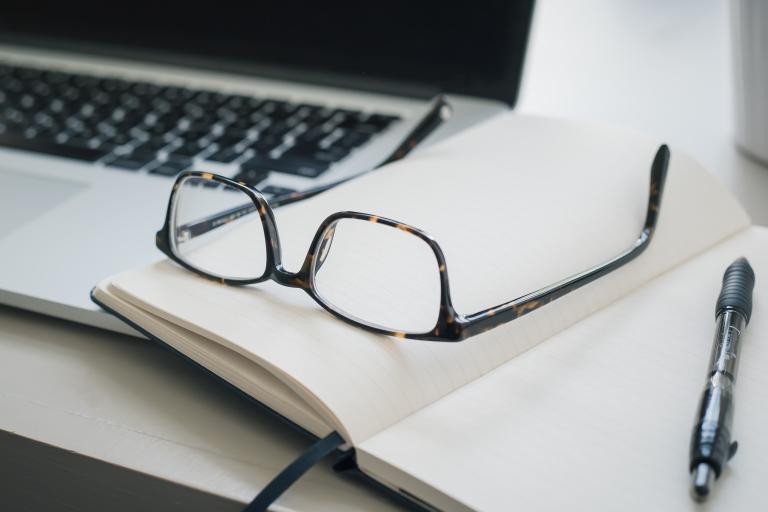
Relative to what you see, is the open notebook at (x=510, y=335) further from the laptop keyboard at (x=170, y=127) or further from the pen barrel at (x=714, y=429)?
the laptop keyboard at (x=170, y=127)

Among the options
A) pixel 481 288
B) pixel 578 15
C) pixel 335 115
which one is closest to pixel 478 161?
pixel 481 288

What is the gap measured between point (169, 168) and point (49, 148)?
0.15m

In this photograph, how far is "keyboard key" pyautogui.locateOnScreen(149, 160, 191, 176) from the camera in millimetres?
732

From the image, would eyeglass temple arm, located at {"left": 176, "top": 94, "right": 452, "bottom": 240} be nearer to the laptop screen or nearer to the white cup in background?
the laptop screen

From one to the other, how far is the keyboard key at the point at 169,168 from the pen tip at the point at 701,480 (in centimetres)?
52

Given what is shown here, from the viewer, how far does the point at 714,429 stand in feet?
1.27

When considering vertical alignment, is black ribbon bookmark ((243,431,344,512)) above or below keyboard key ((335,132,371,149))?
below

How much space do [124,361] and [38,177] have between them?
31cm

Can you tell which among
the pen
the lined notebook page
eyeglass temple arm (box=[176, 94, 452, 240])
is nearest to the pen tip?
the pen

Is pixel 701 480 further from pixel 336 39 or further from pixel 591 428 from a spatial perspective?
pixel 336 39

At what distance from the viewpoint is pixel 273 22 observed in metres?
0.94

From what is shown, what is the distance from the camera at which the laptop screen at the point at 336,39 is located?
2.87 ft

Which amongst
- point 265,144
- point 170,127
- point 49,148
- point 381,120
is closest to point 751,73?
point 381,120

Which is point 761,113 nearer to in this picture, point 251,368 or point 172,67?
point 251,368
